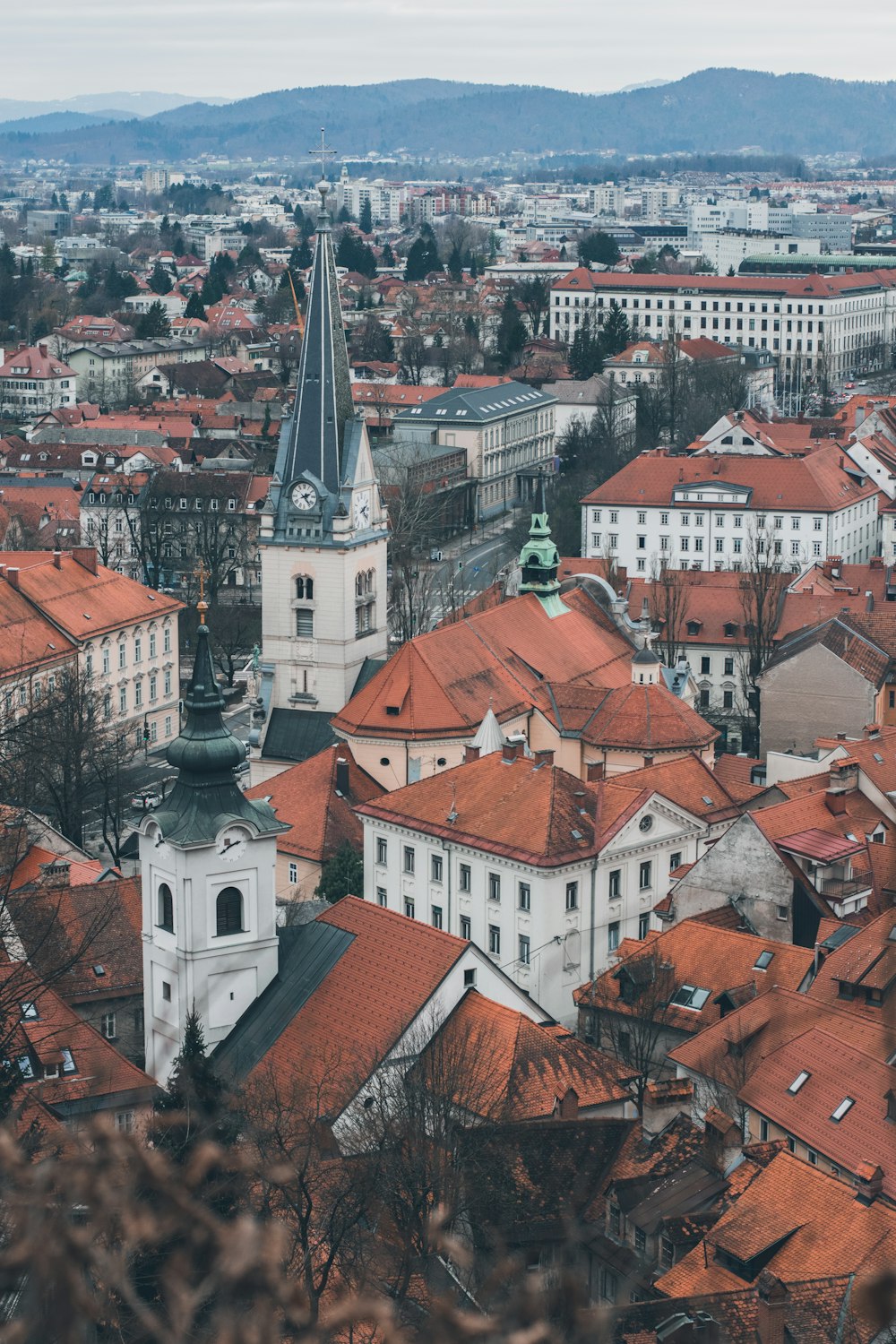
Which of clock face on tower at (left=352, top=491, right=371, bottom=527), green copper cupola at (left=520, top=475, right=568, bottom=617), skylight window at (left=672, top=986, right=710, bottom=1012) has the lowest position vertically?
skylight window at (left=672, top=986, right=710, bottom=1012)

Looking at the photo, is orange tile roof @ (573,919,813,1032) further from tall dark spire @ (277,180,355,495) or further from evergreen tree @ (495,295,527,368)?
evergreen tree @ (495,295,527,368)

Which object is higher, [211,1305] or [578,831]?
[211,1305]

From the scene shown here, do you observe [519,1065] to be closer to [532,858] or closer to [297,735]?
[532,858]

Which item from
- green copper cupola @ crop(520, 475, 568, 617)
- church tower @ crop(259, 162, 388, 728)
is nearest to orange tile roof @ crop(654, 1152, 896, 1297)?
church tower @ crop(259, 162, 388, 728)

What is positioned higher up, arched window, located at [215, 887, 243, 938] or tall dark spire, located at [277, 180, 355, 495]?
tall dark spire, located at [277, 180, 355, 495]

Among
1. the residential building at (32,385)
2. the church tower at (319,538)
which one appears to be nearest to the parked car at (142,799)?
the church tower at (319,538)

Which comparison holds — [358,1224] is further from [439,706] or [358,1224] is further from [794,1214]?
[439,706]

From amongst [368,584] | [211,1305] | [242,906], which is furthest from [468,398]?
[211,1305]
